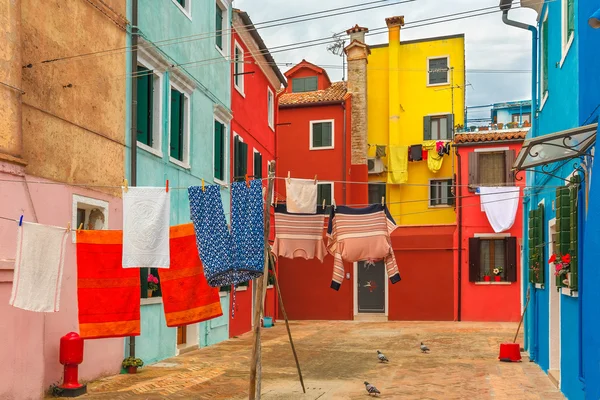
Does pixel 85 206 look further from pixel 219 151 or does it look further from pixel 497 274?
pixel 497 274

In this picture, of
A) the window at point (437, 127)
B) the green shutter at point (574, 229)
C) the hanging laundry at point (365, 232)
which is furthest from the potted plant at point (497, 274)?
the green shutter at point (574, 229)

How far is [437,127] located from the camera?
99.1 ft

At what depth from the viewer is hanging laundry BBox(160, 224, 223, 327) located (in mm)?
9625

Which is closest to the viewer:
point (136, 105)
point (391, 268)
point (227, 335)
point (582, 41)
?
point (582, 41)

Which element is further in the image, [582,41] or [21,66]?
[21,66]

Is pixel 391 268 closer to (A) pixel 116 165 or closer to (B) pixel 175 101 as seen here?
(A) pixel 116 165

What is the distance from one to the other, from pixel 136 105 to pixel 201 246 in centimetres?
463

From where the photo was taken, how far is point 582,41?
8180 millimetres

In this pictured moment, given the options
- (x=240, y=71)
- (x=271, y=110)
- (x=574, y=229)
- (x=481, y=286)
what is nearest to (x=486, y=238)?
(x=481, y=286)

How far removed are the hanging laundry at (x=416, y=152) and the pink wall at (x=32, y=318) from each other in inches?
799

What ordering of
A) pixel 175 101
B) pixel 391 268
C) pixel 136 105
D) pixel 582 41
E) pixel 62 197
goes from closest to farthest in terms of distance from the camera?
pixel 582 41
pixel 62 197
pixel 391 268
pixel 136 105
pixel 175 101

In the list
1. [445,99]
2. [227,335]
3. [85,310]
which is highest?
[445,99]

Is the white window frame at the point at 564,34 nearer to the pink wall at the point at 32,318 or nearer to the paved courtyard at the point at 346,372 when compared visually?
the paved courtyard at the point at 346,372

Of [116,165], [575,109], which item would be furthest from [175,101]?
[575,109]
